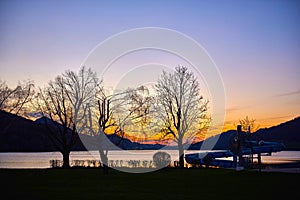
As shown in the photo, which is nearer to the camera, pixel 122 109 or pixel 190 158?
pixel 122 109

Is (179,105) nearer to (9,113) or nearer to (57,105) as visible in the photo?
(57,105)

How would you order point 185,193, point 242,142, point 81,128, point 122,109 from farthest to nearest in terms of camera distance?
1. point 81,128
2. point 122,109
3. point 242,142
4. point 185,193

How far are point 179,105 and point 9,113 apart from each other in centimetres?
2349

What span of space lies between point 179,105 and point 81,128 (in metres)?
14.3

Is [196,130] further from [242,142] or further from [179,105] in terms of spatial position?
[242,142]

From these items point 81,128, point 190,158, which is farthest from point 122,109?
point 190,158

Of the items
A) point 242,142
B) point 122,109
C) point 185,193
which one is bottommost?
point 185,193

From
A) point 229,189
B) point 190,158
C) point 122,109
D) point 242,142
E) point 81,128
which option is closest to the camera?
point 229,189

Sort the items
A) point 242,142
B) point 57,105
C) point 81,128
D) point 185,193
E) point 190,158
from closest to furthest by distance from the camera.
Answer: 1. point 185,193
2. point 242,142
3. point 81,128
4. point 57,105
5. point 190,158

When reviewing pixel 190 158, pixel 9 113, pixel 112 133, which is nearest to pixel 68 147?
pixel 112 133

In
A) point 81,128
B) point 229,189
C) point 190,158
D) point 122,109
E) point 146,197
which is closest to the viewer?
point 146,197

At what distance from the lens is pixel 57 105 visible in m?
56.1

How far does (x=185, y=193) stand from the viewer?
21.5m

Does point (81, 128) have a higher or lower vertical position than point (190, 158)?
higher
